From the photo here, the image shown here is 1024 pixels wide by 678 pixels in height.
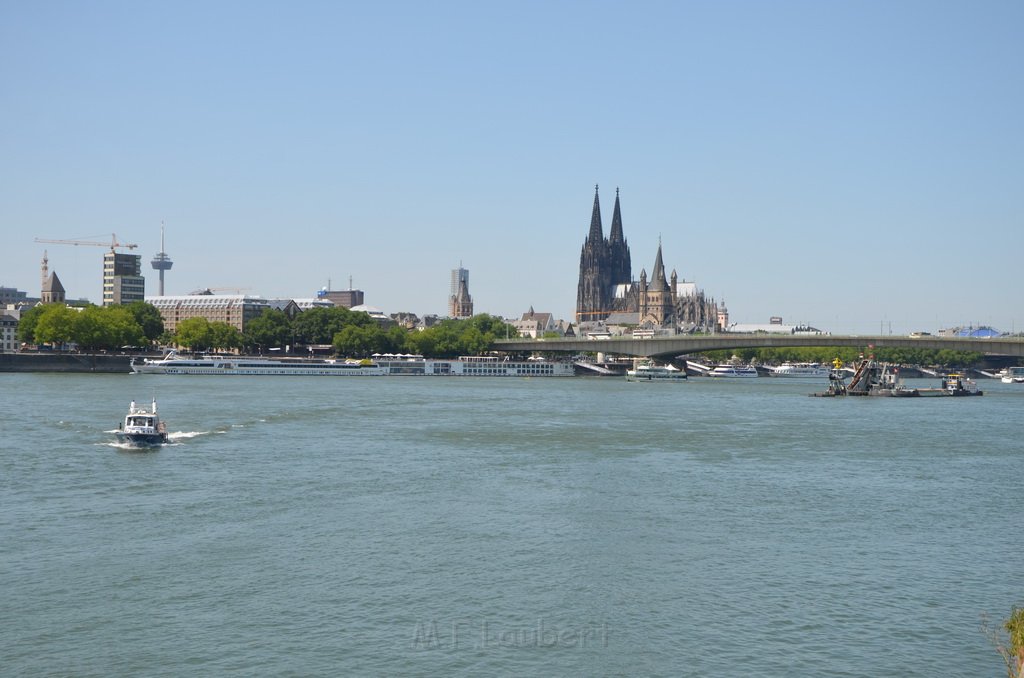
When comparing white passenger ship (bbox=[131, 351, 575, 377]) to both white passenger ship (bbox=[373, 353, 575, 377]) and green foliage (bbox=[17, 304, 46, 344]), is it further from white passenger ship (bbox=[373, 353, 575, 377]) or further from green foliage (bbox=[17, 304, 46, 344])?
green foliage (bbox=[17, 304, 46, 344])

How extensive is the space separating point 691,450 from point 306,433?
17876 millimetres

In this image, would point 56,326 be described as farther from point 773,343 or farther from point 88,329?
point 773,343

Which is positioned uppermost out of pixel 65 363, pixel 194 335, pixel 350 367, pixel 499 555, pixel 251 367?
pixel 194 335

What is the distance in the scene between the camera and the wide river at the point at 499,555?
18.8m

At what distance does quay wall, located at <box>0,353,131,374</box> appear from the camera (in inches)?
4483

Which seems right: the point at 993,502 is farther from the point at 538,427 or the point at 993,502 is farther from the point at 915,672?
the point at 538,427

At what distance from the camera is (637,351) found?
12756cm

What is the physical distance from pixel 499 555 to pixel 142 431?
23.4 meters

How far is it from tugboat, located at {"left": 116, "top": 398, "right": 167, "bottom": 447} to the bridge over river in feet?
254

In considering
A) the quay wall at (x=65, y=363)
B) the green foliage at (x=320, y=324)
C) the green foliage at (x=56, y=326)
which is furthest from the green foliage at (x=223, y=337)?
the quay wall at (x=65, y=363)

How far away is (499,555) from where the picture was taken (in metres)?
25.2

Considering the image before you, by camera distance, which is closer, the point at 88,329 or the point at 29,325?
the point at 88,329

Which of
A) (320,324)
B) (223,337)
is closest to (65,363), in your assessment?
(223,337)

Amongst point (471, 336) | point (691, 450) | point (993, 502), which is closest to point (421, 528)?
point (993, 502)
